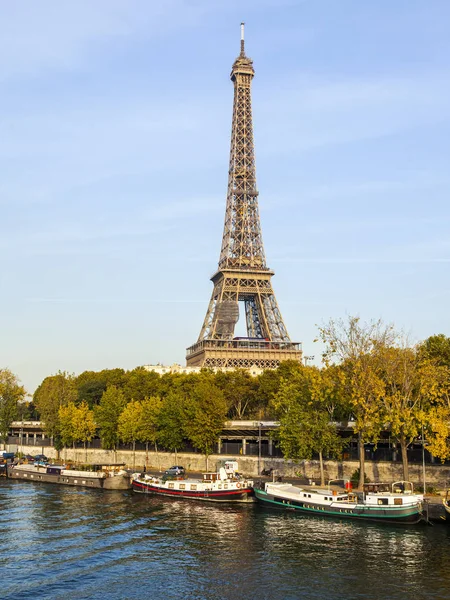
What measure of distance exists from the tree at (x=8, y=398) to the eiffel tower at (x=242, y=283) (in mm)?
45312

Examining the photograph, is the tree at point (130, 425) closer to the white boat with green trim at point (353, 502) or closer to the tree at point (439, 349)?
the white boat with green trim at point (353, 502)

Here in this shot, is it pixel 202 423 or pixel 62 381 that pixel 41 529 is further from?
pixel 62 381

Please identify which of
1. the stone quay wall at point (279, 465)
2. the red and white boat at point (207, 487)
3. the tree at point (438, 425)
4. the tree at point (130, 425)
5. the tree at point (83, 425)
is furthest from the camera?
the tree at point (83, 425)

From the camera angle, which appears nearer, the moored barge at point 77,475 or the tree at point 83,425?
the moored barge at point 77,475

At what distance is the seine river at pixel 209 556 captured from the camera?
44.0 meters

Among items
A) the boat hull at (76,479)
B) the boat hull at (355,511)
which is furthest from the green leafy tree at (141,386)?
the boat hull at (355,511)

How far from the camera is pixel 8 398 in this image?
156m

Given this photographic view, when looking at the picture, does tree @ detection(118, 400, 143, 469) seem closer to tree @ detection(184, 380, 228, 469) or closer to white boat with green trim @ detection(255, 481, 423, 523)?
tree @ detection(184, 380, 228, 469)

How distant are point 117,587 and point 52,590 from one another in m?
4.26

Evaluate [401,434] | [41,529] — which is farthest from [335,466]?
[41,529]

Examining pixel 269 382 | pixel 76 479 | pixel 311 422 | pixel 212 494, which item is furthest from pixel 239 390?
pixel 212 494

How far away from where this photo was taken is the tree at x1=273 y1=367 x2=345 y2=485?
274ft

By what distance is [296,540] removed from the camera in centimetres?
5825

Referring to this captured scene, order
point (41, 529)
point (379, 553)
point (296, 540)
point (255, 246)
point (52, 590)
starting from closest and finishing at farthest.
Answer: point (52, 590) < point (379, 553) < point (296, 540) < point (41, 529) < point (255, 246)
